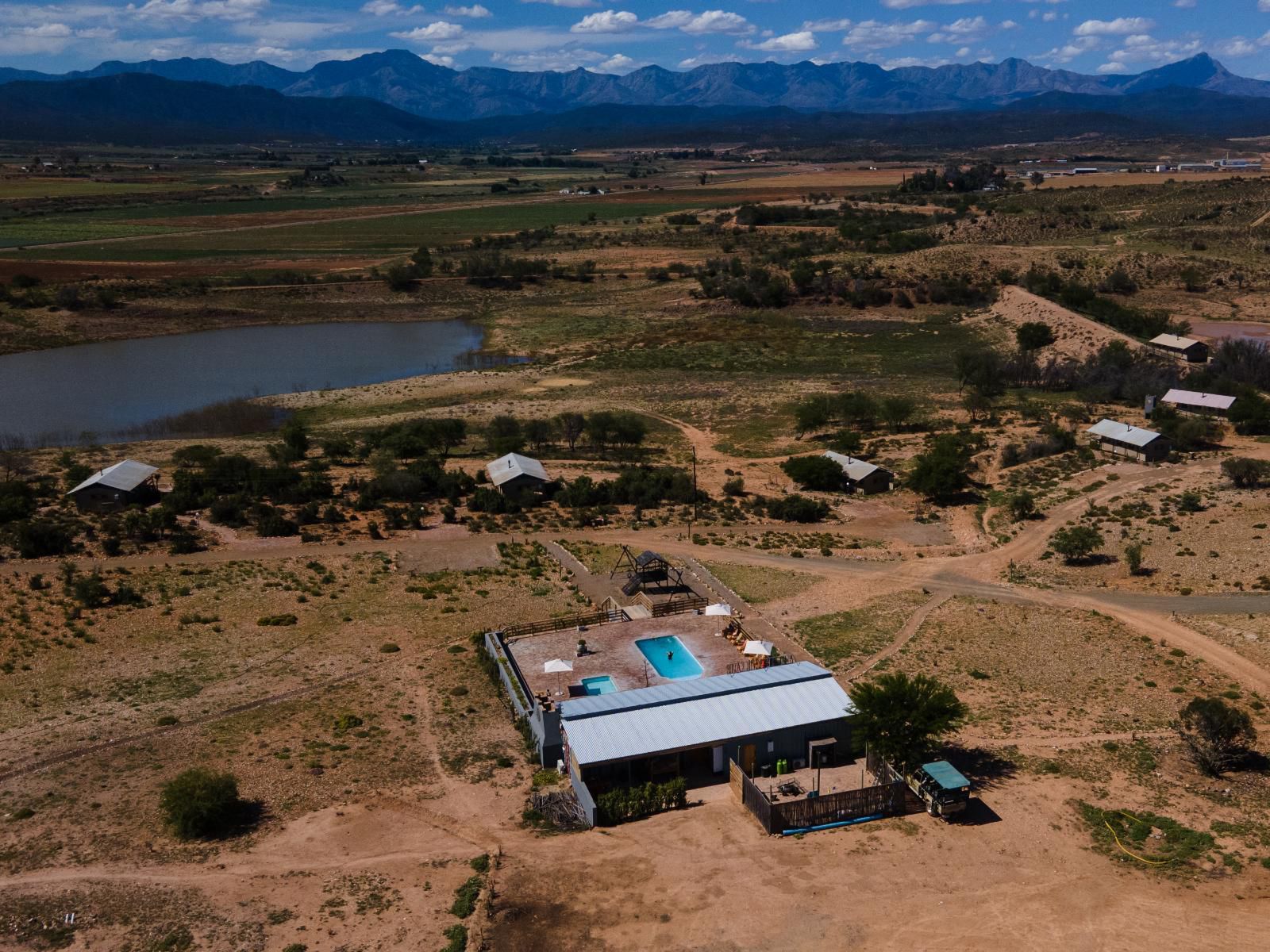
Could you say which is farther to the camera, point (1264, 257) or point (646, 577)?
point (1264, 257)

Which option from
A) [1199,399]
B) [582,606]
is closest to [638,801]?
[582,606]

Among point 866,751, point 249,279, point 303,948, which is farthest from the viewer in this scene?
point 249,279

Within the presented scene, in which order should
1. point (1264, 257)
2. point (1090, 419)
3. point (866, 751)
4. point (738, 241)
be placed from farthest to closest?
point (738, 241)
point (1264, 257)
point (1090, 419)
point (866, 751)

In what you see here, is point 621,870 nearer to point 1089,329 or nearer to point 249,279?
point 1089,329

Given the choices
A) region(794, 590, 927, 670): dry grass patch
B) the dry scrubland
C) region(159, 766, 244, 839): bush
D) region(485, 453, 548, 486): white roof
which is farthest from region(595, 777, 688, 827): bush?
region(485, 453, 548, 486): white roof

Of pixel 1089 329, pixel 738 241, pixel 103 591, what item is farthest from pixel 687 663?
pixel 738 241

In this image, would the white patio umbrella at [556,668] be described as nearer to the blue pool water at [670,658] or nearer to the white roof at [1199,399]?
the blue pool water at [670,658]
